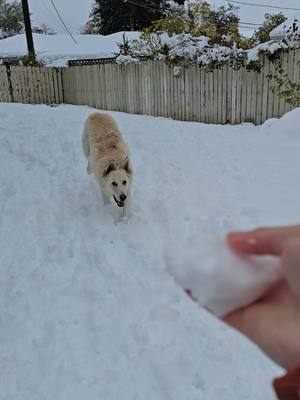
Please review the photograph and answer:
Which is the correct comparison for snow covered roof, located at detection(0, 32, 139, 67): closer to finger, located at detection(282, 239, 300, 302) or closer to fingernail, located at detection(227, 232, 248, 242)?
fingernail, located at detection(227, 232, 248, 242)

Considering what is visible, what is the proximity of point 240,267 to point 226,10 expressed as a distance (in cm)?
1877

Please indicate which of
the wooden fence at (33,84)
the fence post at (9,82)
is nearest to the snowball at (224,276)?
the wooden fence at (33,84)

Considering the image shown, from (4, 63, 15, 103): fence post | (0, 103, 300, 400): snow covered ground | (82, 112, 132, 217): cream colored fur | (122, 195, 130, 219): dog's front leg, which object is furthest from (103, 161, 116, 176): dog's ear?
(4, 63, 15, 103): fence post

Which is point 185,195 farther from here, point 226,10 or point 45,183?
point 226,10

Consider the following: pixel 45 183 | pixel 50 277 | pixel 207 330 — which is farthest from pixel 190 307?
pixel 45 183

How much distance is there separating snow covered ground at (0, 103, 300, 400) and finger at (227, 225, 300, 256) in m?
0.15

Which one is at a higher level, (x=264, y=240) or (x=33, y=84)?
(x=264, y=240)

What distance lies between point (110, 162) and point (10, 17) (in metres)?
54.9

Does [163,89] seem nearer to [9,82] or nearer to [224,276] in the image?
[9,82]

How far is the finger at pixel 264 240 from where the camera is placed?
108 centimetres

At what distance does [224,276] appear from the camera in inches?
42.3

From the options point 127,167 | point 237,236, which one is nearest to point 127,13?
point 127,167

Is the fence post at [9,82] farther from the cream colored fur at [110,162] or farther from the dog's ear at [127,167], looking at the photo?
the dog's ear at [127,167]

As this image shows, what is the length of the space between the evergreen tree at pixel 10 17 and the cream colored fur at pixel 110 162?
170ft
